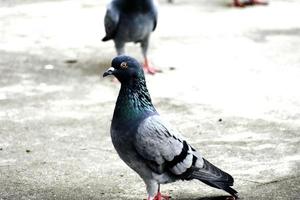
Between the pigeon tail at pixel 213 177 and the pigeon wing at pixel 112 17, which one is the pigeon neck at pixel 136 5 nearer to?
the pigeon wing at pixel 112 17

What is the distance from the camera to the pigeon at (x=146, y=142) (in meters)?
4.71

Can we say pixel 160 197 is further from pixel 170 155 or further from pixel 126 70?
pixel 126 70

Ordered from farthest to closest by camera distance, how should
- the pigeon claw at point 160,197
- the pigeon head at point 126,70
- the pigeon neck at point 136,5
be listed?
the pigeon neck at point 136,5 < the pigeon claw at point 160,197 < the pigeon head at point 126,70

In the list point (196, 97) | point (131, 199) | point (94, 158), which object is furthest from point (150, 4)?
point (131, 199)

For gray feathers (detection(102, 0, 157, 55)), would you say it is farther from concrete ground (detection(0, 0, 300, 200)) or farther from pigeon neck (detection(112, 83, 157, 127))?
pigeon neck (detection(112, 83, 157, 127))

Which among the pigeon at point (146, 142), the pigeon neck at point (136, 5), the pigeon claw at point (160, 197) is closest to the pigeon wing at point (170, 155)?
the pigeon at point (146, 142)

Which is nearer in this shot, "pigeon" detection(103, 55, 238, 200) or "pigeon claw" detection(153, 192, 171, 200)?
"pigeon" detection(103, 55, 238, 200)

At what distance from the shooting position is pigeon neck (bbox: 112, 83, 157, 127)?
187 inches

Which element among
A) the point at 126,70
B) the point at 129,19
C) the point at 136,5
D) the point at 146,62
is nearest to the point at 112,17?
the point at 129,19

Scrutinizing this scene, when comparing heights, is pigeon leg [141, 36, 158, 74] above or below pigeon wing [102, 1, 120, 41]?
below

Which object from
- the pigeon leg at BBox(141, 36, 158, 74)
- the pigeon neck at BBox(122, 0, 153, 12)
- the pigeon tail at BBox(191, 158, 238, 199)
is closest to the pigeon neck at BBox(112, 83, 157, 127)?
the pigeon tail at BBox(191, 158, 238, 199)

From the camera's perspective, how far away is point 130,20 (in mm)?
8953

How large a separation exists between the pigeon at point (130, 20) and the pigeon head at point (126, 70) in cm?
410

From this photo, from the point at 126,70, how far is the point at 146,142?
0.47 m
